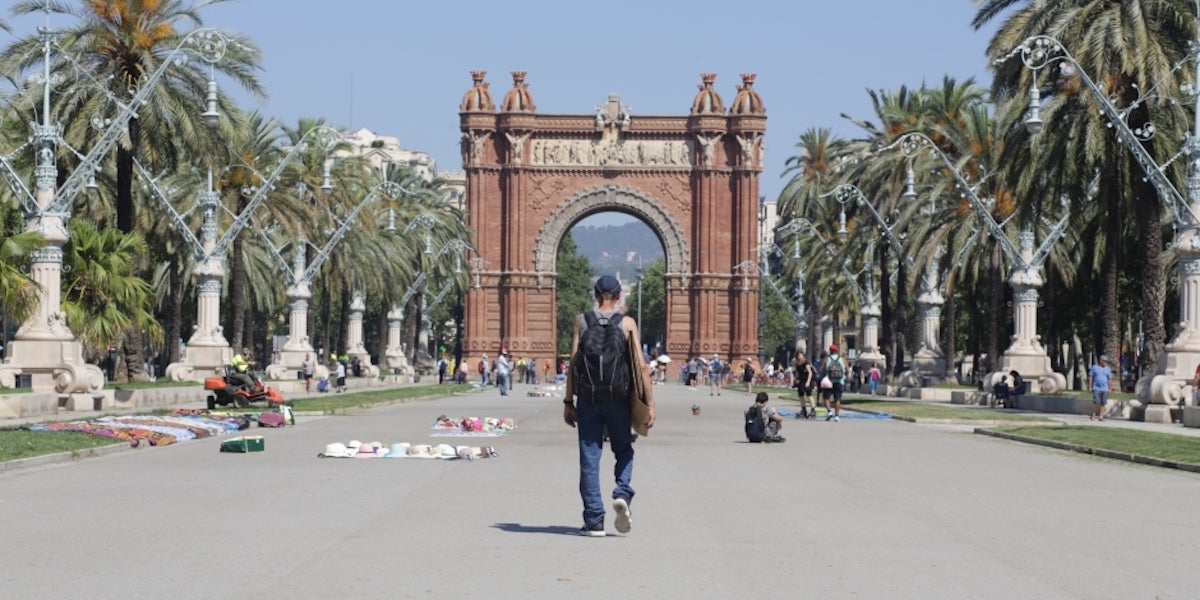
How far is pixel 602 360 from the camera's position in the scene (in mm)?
12555

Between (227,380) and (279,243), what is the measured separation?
125 feet

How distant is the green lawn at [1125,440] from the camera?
22.7 m

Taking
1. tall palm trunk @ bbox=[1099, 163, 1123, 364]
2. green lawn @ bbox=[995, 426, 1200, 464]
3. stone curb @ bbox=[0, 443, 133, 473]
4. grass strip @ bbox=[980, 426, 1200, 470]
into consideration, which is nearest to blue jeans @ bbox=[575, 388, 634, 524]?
stone curb @ bbox=[0, 443, 133, 473]

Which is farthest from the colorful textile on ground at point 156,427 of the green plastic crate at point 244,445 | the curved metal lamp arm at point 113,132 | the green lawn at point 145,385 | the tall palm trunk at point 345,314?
the tall palm trunk at point 345,314

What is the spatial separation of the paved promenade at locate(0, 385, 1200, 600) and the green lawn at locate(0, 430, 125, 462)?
2.61 ft

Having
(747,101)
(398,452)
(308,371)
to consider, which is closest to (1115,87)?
(398,452)

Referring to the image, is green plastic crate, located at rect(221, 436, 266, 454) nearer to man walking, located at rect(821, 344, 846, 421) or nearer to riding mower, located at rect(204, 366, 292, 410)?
riding mower, located at rect(204, 366, 292, 410)

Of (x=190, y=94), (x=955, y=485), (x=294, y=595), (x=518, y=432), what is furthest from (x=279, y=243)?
(x=294, y=595)

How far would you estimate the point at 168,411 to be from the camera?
33.8m

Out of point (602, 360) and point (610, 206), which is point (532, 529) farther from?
point (610, 206)

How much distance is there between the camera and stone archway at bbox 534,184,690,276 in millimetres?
103562

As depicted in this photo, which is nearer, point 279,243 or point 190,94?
point 190,94

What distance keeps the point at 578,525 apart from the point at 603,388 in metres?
1.19

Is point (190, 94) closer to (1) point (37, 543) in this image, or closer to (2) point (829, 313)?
(1) point (37, 543)
